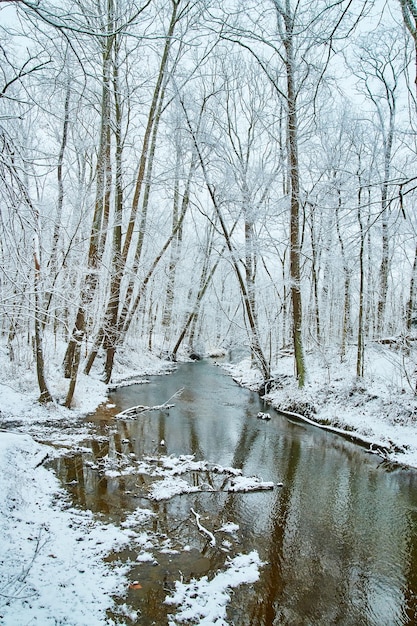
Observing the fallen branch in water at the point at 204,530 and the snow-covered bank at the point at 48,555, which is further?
the fallen branch in water at the point at 204,530

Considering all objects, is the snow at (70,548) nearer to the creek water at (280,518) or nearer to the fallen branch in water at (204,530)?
the creek water at (280,518)

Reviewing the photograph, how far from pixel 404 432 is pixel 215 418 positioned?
15.9ft

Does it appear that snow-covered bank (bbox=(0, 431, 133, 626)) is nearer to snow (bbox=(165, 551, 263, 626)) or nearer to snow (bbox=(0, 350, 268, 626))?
snow (bbox=(0, 350, 268, 626))

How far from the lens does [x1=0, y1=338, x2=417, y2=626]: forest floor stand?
3.43 meters

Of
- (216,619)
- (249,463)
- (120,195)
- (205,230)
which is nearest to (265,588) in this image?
A: (216,619)

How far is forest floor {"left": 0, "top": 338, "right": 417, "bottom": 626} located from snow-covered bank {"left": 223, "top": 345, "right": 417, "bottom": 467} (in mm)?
30

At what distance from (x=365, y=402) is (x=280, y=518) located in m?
6.23

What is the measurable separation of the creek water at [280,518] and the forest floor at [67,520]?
200mm

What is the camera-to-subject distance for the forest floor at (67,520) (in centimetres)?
343

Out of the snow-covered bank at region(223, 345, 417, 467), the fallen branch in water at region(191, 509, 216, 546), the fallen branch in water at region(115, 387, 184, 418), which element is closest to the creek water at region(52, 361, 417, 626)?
the fallen branch in water at region(191, 509, 216, 546)

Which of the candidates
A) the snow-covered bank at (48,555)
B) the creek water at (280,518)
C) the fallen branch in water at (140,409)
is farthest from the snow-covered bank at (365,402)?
the snow-covered bank at (48,555)

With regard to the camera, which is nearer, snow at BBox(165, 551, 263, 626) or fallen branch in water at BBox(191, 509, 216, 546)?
snow at BBox(165, 551, 263, 626)

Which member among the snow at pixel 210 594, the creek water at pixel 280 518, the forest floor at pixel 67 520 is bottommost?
the creek water at pixel 280 518

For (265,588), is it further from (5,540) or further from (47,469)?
(47,469)
